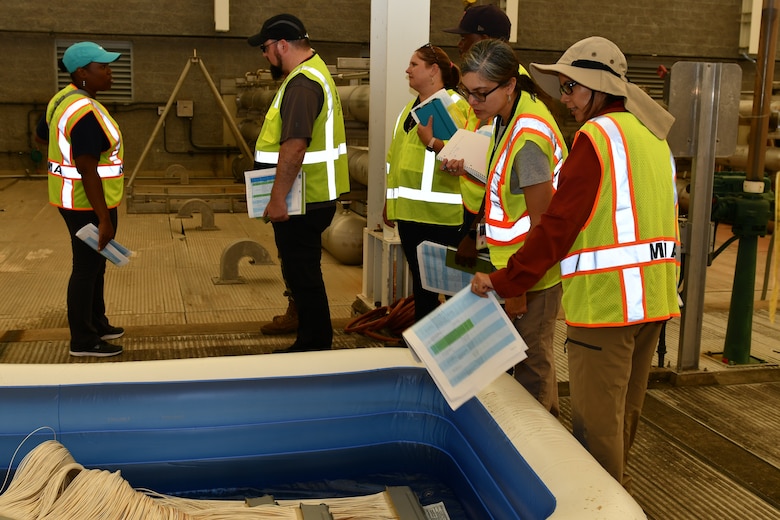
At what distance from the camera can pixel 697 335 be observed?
12.9ft

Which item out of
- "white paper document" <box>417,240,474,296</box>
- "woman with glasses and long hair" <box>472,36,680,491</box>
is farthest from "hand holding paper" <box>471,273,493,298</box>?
"white paper document" <box>417,240,474,296</box>

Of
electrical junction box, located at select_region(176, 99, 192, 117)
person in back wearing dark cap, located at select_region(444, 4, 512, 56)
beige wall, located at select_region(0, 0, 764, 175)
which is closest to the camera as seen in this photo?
person in back wearing dark cap, located at select_region(444, 4, 512, 56)

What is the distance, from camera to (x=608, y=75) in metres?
2.11

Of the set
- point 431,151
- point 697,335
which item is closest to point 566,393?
point 697,335

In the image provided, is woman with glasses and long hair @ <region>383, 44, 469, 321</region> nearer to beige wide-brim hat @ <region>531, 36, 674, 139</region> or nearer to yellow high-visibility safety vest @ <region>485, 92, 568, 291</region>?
yellow high-visibility safety vest @ <region>485, 92, 568, 291</region>

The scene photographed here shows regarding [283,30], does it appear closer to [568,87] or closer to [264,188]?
[264,188]

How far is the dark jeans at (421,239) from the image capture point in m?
3.89

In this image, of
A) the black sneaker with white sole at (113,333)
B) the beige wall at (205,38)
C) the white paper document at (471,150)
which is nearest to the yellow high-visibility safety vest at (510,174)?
the white paper document at (471,150)

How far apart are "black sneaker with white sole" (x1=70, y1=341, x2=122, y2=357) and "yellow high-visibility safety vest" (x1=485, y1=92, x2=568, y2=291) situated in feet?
7.57

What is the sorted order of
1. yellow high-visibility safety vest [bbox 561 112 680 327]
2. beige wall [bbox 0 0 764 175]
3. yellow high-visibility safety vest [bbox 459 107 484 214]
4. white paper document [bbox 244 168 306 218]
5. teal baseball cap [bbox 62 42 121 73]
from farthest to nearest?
beige wall [bbox 0 0 764 175] < teal baseball cap [bbox 62 42 121 73] < white paper document [bbox 244 168 306 218] < yellow high-visibility safety vest [bbox 459 107 484 214] < yellow high-visibility safety vest [bbox 561 112 680 327]

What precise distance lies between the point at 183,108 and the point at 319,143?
1189cm

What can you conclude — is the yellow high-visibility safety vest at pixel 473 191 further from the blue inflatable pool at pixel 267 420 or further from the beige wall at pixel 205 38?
the beige wall at pixel 205 38

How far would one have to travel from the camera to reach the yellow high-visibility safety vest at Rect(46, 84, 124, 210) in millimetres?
3865

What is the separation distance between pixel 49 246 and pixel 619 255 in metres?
6.57
